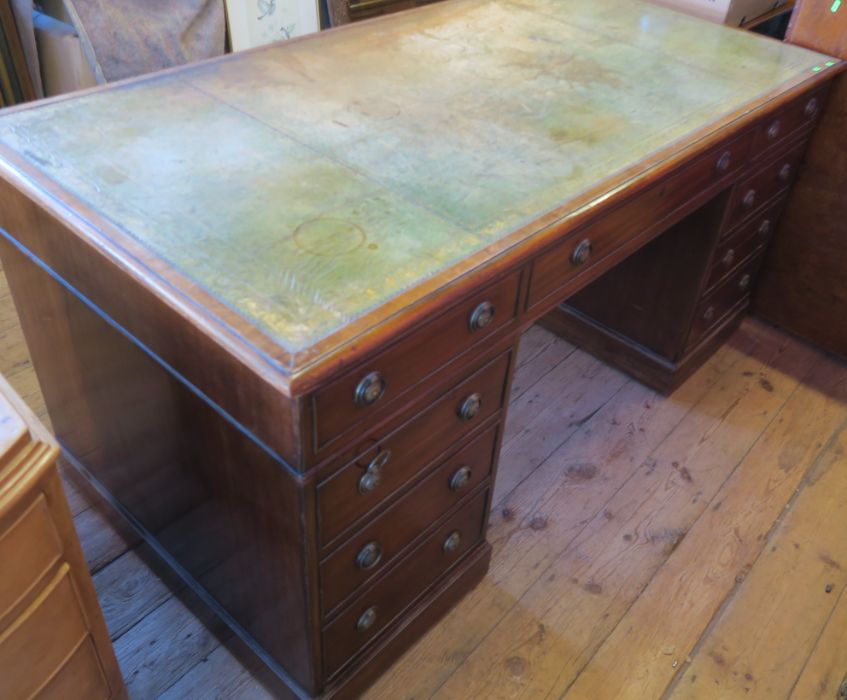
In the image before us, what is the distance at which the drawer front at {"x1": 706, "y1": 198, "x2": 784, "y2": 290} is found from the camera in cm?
194

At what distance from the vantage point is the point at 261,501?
1.10 meters

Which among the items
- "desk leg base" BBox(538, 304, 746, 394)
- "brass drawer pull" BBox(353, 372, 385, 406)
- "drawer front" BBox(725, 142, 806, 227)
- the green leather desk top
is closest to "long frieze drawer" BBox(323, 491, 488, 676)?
"brass drawer pull" BBox(353, 372, 385, 406)

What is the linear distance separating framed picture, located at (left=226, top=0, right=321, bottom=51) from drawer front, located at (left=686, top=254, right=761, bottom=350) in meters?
1.43

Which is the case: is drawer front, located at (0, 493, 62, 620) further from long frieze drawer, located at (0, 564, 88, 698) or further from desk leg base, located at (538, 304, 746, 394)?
desk leg base, located at (538, 304, 746, 394)

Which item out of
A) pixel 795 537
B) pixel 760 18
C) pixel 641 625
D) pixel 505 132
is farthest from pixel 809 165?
pixel 641 625

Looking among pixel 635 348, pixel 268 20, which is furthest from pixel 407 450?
pixel 268 20

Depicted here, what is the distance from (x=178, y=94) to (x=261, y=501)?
2.42 ft

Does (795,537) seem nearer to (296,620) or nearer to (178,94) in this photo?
(296,620)

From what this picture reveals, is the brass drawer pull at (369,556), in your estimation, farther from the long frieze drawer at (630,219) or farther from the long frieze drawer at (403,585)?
the long frieze drawer at (630,219)

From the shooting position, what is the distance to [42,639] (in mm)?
953

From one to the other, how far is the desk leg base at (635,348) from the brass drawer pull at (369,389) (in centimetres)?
128

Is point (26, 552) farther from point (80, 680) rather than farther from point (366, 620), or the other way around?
point (366, 620)

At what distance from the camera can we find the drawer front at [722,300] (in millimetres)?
2031

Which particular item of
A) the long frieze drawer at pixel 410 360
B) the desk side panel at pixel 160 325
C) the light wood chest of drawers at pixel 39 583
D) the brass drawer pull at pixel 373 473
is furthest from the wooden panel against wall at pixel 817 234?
the light wood chest of drawers at pixel 39 583
